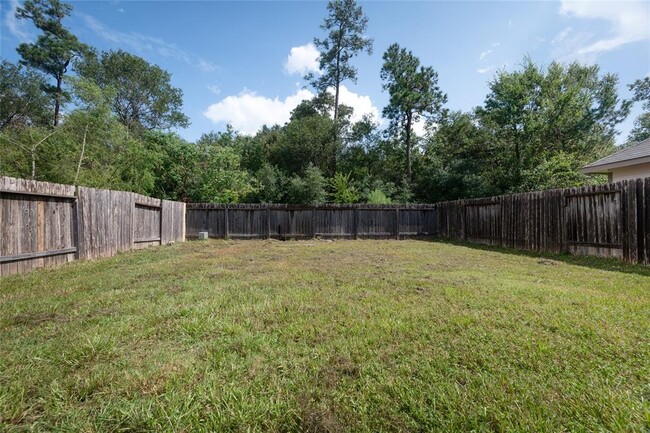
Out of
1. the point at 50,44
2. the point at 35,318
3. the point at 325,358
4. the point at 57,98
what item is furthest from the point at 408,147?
the point at 50,44

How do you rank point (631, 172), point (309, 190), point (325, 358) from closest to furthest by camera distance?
point (325, 358) < point (631, 172) < point (309, 190)

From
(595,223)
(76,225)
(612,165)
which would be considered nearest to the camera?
(76,225)

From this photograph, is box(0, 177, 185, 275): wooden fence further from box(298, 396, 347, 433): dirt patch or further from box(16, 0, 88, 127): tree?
box(16, 0, 88, 127): tree

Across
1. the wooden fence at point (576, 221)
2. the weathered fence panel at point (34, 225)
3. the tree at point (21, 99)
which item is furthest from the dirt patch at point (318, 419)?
the tree at point (21, 99)

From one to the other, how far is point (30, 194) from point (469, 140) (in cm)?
1931

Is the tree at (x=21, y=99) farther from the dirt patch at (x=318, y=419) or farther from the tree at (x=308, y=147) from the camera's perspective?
the dirt patch at (x=318, y=419)

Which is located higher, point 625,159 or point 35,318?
point 625,159

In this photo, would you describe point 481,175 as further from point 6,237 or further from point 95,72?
point 95,72

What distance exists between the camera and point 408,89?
Answer: 742 inches

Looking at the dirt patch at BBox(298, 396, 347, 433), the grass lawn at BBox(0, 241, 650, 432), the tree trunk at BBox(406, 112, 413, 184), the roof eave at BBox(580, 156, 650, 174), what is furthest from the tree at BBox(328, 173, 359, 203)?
the dirt patch at BBox(298, 396, 347, 433)

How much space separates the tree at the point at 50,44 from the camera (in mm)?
16188

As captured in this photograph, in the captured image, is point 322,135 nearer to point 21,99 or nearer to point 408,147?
point 408,147

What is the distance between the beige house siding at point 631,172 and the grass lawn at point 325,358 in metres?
6.71

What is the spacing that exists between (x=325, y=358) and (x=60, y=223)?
5.70m
